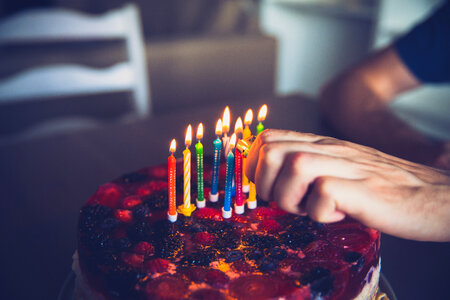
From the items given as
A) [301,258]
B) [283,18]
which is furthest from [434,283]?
[283,18]

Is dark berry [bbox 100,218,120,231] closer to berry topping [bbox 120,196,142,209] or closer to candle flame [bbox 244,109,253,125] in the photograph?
berry topping [bbox 120,196,142,209]

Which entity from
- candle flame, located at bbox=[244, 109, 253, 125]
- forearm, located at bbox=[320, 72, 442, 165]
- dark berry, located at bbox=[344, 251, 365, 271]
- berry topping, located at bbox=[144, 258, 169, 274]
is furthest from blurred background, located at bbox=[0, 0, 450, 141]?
dark berry, located at bbox=[344, 251, 365, 271]

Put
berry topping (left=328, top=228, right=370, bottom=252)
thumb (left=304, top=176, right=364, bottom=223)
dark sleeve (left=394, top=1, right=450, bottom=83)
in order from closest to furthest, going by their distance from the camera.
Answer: thumb (left=304, top=176, right=364, bottom=223) < berry topping (left=328, top=228, right=370, bottom=252) < dark sleeve (left=394, top=1, right=450, bottom=83)

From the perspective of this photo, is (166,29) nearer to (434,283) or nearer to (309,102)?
(309,102)

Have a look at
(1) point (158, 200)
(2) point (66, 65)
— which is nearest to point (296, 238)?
(1) point (158, 200)

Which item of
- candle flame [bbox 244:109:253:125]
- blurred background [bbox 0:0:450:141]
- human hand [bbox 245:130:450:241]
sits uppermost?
candle flame [bbox 244:109:253:125]

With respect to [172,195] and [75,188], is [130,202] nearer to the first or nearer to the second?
[172,195]

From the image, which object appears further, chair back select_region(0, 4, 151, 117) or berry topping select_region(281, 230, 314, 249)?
chair back select_region(0, 4, 151, 117)

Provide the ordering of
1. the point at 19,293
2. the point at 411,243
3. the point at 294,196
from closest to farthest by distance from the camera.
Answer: the point at 294,196 → the point at 19,293 → the point at 411,243
